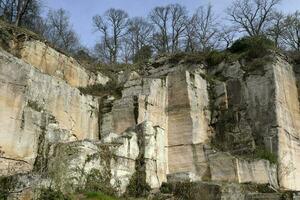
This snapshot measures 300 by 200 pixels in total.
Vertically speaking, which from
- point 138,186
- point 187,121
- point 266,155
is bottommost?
point 138,186

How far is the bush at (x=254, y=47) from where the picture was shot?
22289 millimetres

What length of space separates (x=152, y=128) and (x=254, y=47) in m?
9.22

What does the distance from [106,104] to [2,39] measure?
522cm

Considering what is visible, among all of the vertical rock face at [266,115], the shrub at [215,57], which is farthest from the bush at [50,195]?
the shrub at [215,57]

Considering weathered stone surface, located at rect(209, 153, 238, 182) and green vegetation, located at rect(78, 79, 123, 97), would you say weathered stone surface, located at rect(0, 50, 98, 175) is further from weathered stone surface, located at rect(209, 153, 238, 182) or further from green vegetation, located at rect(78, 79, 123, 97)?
weathered stone surface, located at rect(209, 153, 238, 182)

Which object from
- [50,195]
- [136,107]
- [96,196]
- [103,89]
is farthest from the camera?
[103,89]

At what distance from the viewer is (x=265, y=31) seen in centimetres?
3038

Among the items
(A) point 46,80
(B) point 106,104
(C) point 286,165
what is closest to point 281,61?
(C) point 286,165

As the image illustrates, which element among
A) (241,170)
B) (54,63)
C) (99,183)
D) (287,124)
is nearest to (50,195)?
(99,183)

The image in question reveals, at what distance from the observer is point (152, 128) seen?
1591cm

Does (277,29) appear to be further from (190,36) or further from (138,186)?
(138,186)

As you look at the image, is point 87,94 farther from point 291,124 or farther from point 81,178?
point 291,124

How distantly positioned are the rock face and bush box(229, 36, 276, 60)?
727 mm

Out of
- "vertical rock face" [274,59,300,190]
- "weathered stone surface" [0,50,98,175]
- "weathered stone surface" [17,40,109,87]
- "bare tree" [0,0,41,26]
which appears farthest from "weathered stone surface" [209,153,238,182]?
"bare tree" [0,0,41,26]
